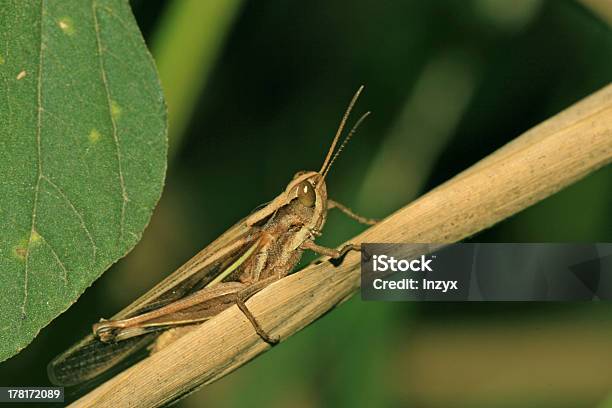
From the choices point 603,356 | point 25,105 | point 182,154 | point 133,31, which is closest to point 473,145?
point 603,356

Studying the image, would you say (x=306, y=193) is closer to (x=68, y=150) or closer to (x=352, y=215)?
(x=352, y=215)

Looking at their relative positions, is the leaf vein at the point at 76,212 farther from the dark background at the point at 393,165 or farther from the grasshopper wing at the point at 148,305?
the dark background at the point at 393,165

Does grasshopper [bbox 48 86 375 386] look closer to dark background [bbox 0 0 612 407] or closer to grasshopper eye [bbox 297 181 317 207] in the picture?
grasshopper eye [bbox 297 181 317 207]

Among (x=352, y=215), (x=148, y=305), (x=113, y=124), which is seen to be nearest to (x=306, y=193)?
(x=352, y=215)

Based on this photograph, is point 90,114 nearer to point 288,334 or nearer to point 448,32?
point 288,334

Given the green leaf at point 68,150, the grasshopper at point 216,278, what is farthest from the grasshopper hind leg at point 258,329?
the grasshopper at point 216,278

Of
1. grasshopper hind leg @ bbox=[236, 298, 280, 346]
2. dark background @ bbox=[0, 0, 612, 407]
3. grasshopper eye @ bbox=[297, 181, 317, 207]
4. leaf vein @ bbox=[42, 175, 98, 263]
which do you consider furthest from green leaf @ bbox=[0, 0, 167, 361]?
dark background @ bbox=[0, 0, 612, 407]
